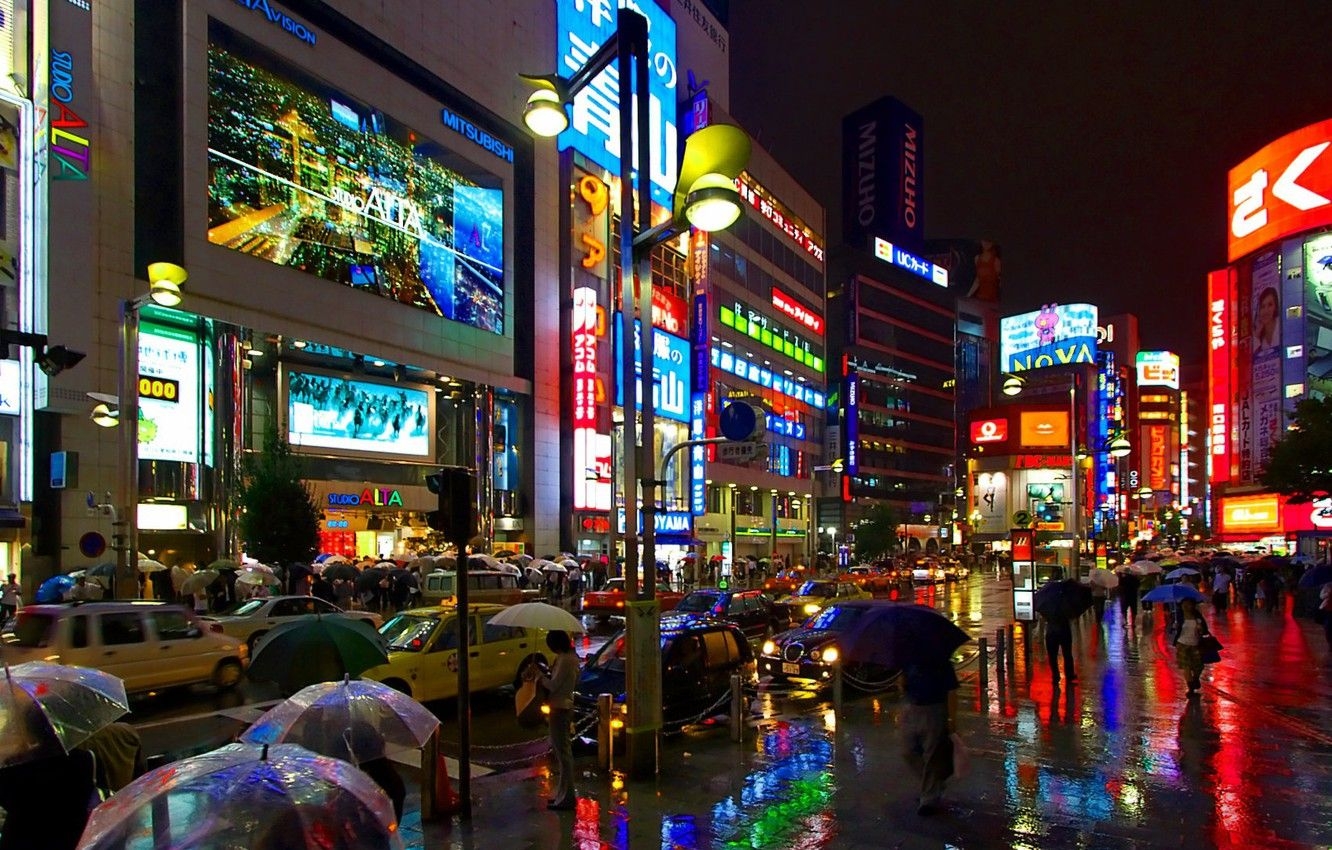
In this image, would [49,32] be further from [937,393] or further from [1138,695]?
[937,393]

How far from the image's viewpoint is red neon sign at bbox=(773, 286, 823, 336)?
78.8m

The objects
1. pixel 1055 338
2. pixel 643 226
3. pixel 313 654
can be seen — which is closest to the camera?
pixel 313 654

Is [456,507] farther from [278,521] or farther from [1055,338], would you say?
[1055,338]

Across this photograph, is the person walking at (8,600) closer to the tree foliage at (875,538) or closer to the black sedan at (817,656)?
the black sedan at (817,656)

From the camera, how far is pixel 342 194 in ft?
136

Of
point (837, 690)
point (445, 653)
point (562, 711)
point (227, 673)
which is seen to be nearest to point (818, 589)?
point (837, 690)

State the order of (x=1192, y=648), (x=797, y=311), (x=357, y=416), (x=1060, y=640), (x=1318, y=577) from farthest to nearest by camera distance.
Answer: (x=797, y=311)
(x=357, y=416)
(x=1318, y=577)
(x=1060, y=640)
(x=1192, y=648)

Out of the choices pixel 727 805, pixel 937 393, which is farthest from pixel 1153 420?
pixel 727 805

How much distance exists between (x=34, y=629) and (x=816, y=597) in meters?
19.1

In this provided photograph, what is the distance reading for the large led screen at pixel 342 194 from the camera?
37.3m

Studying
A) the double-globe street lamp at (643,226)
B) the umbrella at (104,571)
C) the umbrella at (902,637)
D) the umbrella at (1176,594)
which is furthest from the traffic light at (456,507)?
the umbrella at (104,571)

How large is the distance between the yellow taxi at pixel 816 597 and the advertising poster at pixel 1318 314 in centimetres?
6226

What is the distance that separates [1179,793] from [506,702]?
951 cm

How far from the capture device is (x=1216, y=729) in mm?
12531
